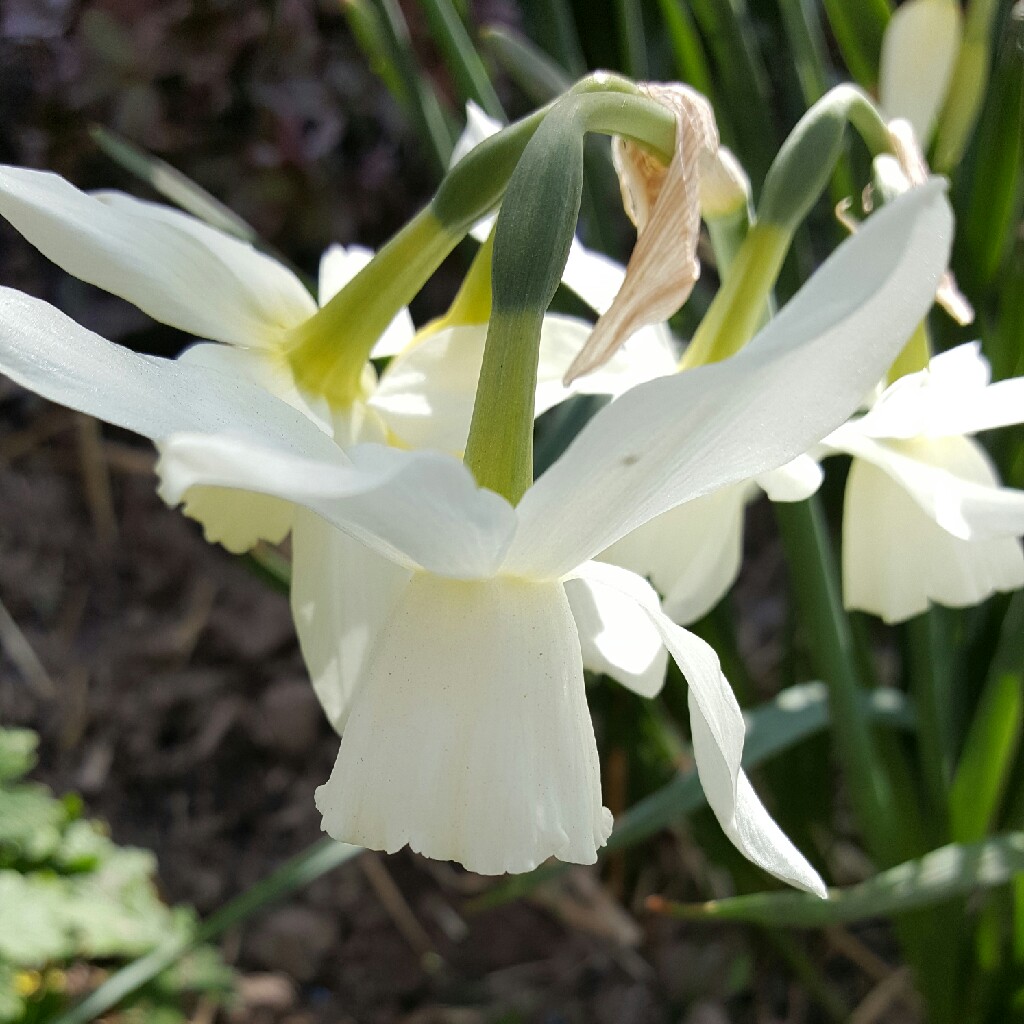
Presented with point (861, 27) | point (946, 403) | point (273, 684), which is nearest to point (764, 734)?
point (946, 403)

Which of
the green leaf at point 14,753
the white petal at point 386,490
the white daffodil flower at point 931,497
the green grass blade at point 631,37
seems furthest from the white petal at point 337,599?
the green grass blade at point 631,37

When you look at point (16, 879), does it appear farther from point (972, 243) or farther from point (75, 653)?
point (972, 243)

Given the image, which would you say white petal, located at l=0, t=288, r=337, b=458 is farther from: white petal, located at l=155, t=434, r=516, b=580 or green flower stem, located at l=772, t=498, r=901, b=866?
green flower stem, located at l=772, t=498, r=901, b=866

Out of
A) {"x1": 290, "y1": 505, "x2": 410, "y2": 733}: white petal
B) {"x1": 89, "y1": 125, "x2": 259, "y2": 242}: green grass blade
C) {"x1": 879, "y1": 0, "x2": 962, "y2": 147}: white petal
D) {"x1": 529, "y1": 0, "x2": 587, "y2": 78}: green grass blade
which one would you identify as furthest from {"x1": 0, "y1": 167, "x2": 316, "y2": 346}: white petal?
{"x1": 529, "y1": 0, "x2": 587, "y2": 78}: green grass blade

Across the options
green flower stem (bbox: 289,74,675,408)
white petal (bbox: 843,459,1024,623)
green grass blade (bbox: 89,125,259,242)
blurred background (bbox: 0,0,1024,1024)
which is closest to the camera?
green flower stem (bbox: 289,74,675,408)

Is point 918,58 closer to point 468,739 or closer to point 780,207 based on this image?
point 780,207

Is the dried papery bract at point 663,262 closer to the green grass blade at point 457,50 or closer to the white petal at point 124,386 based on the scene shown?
the white petal at point 124,386

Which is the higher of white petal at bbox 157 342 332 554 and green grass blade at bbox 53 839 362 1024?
white petal at bbox 157 342 332 554
